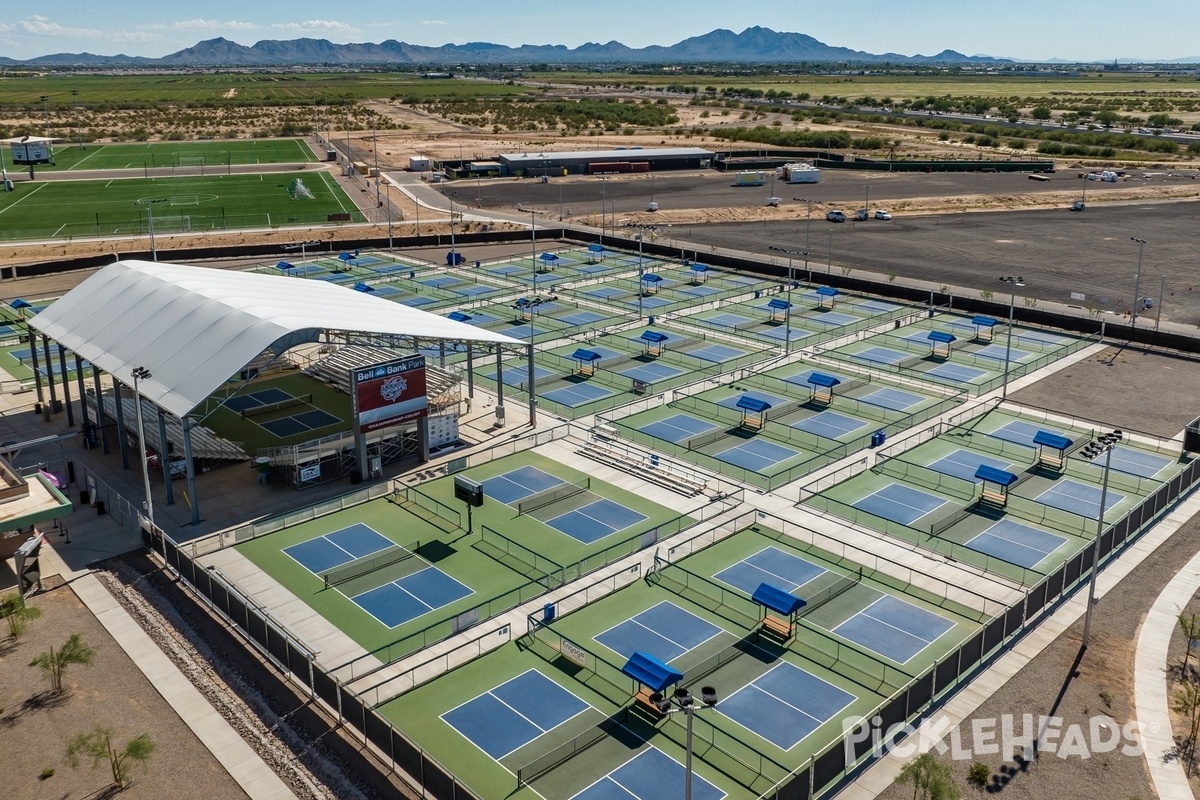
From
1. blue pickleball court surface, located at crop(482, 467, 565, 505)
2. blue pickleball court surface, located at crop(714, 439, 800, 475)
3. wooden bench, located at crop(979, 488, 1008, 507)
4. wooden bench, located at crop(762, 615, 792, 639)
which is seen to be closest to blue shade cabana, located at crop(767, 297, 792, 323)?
blue pickleball court surface, located at crop(714, 439, 800, 475)

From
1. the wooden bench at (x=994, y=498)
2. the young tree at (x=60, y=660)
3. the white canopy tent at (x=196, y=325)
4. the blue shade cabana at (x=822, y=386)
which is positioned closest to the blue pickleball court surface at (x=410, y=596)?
the young tree at (x=60, y=660)

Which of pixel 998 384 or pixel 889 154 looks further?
pixel 889 154

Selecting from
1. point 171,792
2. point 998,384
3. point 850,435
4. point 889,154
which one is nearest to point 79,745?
point 171,792

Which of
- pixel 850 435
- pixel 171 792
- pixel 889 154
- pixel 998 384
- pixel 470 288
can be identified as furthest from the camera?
pixel 889 154

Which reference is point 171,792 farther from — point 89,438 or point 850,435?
point 850,435

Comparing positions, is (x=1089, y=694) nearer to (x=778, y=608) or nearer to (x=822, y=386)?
(x=778, y=608)

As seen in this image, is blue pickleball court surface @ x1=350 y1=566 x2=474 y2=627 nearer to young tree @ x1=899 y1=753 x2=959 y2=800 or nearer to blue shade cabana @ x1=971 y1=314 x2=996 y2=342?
young tree @ x1=899 y1=753 x2=959 y2=800

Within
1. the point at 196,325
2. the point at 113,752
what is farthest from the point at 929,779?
the point at 196,325
